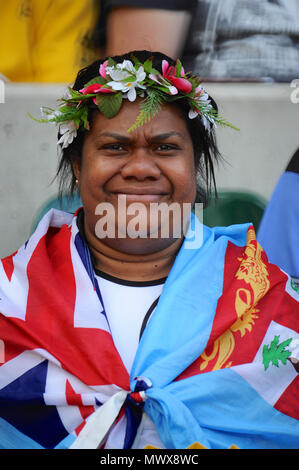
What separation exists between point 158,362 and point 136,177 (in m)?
0.61

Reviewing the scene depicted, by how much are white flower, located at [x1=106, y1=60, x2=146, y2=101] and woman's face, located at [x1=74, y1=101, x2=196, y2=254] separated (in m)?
0.05

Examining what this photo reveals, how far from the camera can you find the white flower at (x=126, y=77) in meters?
1.91

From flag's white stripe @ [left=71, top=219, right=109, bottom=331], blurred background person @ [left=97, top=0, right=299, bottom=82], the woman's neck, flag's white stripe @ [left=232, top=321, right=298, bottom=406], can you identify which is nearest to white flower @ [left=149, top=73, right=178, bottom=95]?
the woman's neck

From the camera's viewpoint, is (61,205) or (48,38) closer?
(61,205)

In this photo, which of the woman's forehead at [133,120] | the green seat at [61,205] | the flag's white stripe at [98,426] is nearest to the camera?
the flag's white stripe at [98,426]

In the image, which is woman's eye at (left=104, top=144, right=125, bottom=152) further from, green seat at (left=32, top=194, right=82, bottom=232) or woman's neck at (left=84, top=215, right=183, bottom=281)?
green seat at (left=32, top=194, right=82, bottom=232)

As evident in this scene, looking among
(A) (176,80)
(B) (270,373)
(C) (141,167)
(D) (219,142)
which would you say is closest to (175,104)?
(A) (176,80)

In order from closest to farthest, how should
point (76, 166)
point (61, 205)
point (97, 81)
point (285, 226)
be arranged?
point (97, 81) < point (76, 166) < point (285, 226) < point (61, 205)

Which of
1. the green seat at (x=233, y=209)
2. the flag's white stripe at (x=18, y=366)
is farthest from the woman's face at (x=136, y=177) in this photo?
the green seat at (x=233, y=209)

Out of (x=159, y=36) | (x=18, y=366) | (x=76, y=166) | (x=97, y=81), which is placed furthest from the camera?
(x=159, y=36)

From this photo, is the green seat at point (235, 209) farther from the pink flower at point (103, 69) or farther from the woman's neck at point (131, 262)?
the pink flower at point (103, 69)

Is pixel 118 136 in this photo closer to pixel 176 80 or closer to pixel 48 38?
pixel 176 80

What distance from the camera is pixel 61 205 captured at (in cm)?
283

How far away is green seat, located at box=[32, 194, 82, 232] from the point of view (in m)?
2.89
